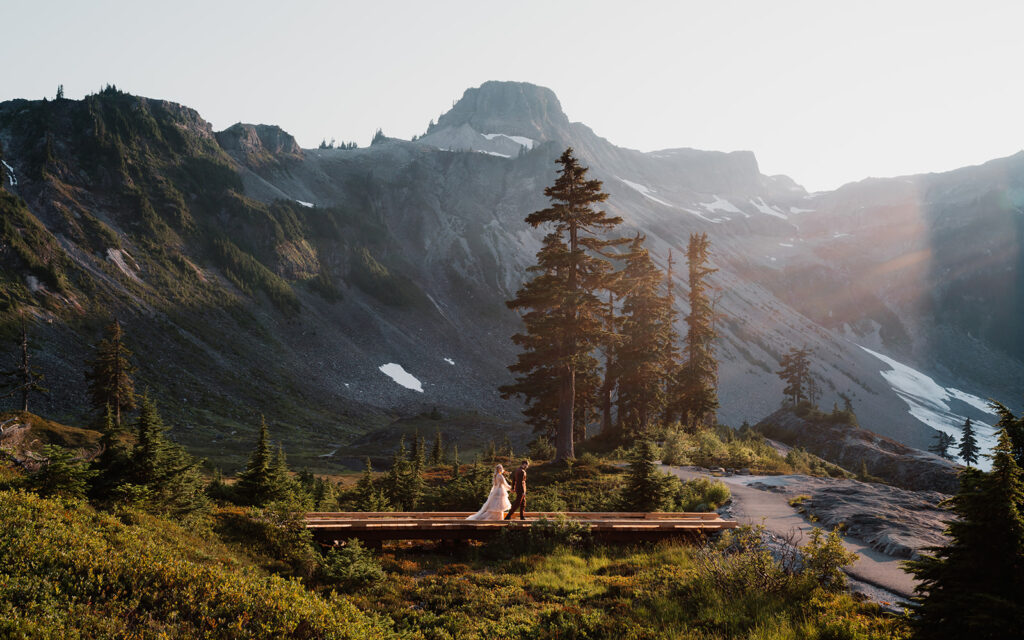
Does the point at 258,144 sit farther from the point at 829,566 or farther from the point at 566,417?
the point at 829,566

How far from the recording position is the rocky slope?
6431 centimetres

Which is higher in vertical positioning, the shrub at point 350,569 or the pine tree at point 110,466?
the pine tree at point 110,466

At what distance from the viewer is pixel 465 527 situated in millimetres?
13188

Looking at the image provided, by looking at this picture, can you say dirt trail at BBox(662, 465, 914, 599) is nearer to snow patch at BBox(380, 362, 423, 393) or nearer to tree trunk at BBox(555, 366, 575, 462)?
tree trunk at BBox(555, 366, 575, 462)

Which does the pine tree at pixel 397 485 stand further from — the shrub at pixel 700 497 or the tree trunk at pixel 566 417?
the shrub at pixel 700 497

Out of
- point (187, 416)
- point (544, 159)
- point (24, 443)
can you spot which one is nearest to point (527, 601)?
point (24, 443)

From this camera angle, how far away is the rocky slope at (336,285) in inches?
2532

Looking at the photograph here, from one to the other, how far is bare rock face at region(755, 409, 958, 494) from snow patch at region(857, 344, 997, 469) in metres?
70.2

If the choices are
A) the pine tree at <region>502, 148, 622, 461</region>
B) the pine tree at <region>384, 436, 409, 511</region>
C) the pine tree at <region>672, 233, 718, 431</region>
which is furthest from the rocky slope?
the pine tree at <region>672, 233, 718, 431</region>

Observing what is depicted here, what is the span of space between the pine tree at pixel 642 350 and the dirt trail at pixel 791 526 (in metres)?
11.3

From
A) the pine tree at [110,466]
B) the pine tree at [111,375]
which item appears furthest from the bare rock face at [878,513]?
the pine tree at [111,375]

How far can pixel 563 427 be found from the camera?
24.5m

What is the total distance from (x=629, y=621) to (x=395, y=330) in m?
91.6

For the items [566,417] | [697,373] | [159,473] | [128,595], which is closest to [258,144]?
[697,373]
